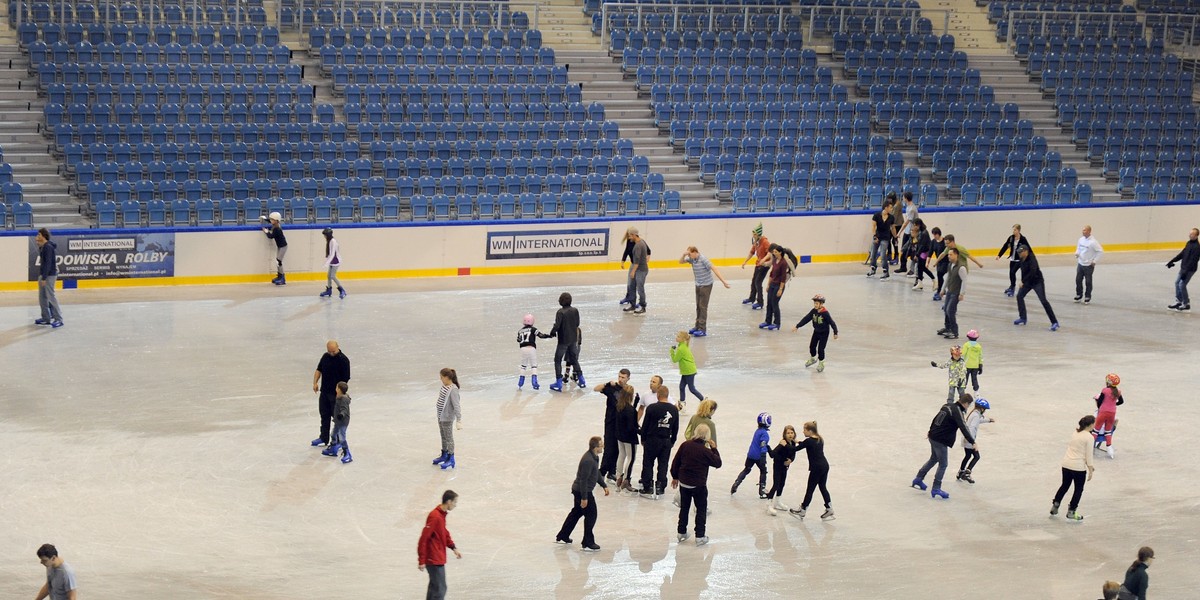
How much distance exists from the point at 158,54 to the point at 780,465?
2169 centimetres

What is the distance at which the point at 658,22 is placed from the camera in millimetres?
39344

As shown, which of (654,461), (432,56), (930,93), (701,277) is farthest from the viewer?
(930,93)

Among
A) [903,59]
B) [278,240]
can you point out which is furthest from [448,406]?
[903,59]

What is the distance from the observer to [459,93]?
3444cm

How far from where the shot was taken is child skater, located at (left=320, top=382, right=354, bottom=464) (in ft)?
56.7

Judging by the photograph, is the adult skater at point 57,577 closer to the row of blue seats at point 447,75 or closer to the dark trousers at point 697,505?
the dark trousers at point 697,505

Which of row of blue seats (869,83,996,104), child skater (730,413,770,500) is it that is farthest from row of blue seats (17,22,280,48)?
child skater (730,413,770,500)

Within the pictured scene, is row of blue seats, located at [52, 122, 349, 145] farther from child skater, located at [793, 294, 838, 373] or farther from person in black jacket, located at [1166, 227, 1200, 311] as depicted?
person in black jacket, located at [1166, 227, 1200, 311]

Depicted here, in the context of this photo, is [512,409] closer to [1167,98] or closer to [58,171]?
[58,171]

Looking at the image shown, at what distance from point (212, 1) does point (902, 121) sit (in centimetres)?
1800

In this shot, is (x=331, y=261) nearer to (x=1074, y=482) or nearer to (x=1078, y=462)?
(x=1074, y=482)

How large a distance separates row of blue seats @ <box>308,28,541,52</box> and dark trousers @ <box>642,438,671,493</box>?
20.5 metres

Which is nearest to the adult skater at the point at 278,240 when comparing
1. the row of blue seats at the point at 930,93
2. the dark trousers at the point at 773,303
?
the dark trousers at the point at 773,303

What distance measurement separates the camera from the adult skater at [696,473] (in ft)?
50.0
